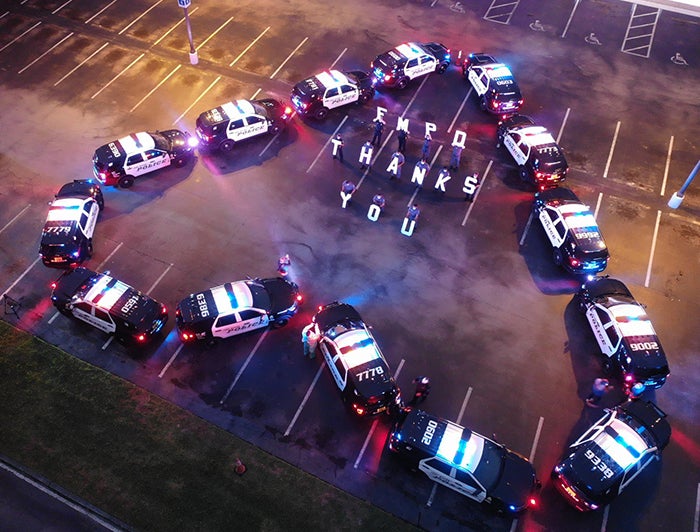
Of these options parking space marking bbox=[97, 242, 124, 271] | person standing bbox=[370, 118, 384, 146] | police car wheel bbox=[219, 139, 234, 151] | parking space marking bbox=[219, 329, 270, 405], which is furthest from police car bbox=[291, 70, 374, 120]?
parking space marking bbox=[219, 329, 270, 405]

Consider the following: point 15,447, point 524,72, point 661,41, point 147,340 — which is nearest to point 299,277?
point 147,340

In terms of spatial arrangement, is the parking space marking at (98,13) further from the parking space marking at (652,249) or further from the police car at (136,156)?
the parking space marking at (652,249)

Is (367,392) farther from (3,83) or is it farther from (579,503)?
(3,83)

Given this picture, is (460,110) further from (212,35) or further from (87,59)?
(87,59)

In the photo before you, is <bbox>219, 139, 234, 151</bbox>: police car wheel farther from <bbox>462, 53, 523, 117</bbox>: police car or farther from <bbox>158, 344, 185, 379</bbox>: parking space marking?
<bbox>462, 53, 523, 117</bbox>: police car

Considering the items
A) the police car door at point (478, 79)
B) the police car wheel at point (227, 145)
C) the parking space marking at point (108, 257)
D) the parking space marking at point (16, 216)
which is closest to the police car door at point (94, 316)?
the parking space marking at point (108, 257)

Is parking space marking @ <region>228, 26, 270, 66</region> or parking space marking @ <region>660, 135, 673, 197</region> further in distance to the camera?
parking space marking @ <region>228, 26, 270, 66</region>

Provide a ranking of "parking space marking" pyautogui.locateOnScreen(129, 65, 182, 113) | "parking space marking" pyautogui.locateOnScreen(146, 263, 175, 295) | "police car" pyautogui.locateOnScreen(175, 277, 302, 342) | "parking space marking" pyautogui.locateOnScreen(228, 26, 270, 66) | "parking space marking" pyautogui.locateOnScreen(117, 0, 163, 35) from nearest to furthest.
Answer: "police car" pyautogui.locateOnScreen(175, 277, 302, 342)
"parking space marking" pyautogui.locateOnScreen(146, 263, 175, 295)
"parking space marking" pyautogui.locateOnScreen(129, 65, 182, 113)
"parking space marking" pyautogui.locateOnScreen(228, 26, 270, 66)
"parking space marking" pyautogui.locateOnScreen(117, 0, 163, 35)
